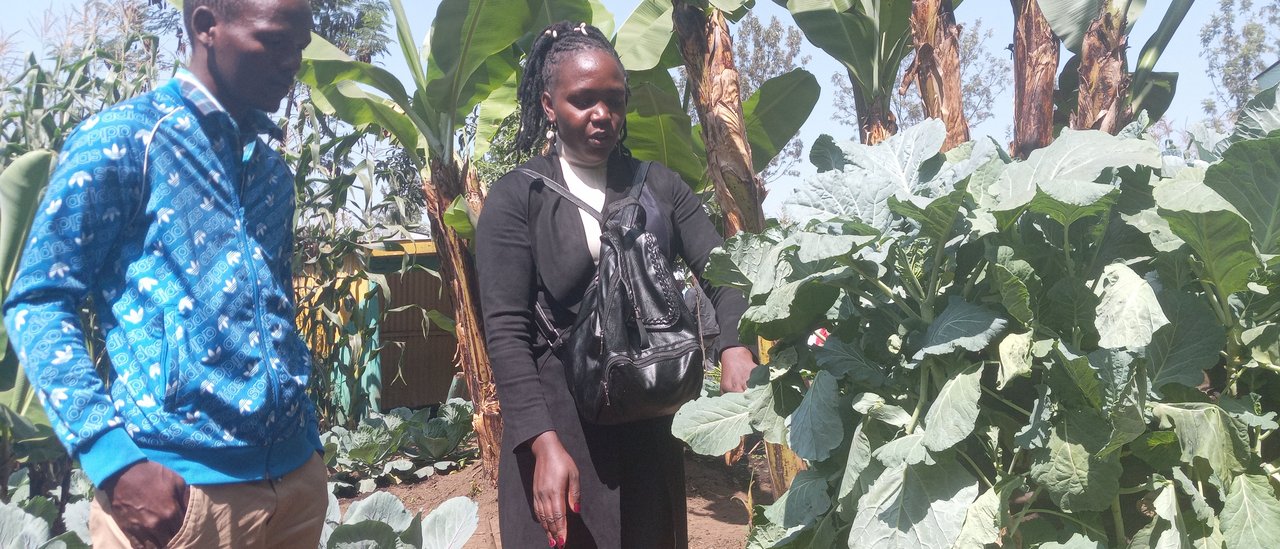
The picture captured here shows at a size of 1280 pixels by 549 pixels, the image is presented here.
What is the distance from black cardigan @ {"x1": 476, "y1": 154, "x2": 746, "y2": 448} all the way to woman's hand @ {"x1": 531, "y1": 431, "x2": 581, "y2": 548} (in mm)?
37

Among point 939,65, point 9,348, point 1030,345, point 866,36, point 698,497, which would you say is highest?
point 866,36

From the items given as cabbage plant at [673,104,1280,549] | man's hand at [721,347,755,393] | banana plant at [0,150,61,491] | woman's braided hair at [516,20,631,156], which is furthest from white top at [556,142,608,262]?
banana plant at [0,150,61,491]

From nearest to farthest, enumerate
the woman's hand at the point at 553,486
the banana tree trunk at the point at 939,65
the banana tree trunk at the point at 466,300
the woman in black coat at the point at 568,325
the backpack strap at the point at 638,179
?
the woman's hand at the point at 553,486 → the woman in black coat at the point at 568,325 → the backpack strap at the point at 638,179 → the banana tree trunk at the point at 939,65 → the banana tree trunk at the point at 466,300

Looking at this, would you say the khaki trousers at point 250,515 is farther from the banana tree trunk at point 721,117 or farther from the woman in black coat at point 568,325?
the banana tree trunk at point 721,117

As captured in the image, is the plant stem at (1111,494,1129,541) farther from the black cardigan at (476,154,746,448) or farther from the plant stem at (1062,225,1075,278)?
the black cardigan at (476,154,746,448)

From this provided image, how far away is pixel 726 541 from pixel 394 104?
9.28ft

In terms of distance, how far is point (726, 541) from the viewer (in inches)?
174

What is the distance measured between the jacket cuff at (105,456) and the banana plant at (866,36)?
12.6 ft

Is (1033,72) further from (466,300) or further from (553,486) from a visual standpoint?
(553,486)

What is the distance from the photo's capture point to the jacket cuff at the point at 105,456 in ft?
4.33

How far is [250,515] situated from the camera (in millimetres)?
1483

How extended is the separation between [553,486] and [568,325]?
36 cm

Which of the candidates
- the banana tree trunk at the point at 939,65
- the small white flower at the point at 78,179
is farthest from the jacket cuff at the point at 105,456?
the banana tree trunk at the point at 939,65

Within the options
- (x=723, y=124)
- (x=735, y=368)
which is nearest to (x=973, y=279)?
(x=735, y=368)
